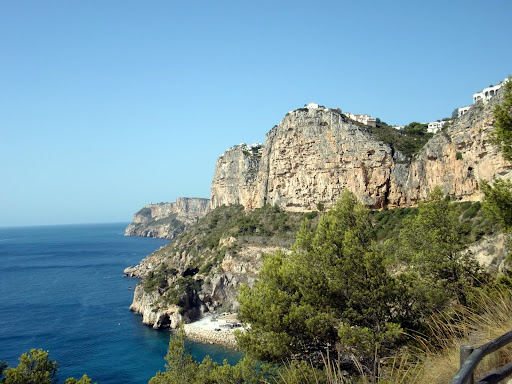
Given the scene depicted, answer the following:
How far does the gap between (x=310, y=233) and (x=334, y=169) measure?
3632 cm

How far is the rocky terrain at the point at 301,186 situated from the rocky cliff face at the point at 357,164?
97 millimetres

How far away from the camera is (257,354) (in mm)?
10648

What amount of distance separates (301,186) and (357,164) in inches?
346

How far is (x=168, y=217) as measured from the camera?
161000 mm

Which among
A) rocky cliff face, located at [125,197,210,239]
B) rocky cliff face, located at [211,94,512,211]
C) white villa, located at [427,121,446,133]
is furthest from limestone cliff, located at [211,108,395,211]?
rocky cliff face, located at [125,197,210,239]

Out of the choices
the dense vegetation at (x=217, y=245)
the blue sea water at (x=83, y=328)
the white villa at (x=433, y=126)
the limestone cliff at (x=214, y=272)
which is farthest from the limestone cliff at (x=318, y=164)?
the blue sea water at (x=83, y=328)

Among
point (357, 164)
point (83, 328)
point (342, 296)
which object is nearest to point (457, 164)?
point (357, 164)

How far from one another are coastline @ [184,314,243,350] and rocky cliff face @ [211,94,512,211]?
18.0 m

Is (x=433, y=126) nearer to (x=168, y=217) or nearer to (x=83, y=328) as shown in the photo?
(x=83, y=328)

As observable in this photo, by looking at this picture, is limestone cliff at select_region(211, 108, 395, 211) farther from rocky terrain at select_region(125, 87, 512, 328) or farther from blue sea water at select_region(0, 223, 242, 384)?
blue sea water at select_region(0, 223, 242, 384)

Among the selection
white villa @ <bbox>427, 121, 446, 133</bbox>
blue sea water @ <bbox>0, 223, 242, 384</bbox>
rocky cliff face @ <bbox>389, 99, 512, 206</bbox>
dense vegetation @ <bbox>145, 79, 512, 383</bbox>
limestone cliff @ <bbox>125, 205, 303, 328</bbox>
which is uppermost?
white villa @ <bbox>427, 121, 446, 133</bbox>

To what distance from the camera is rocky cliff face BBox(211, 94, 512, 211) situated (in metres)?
33.5

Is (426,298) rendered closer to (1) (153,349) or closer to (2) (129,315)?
(1) (153,349)

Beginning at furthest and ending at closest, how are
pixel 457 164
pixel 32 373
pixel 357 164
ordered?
pixel 357 164 → pixel 457 164 → pixel 32 373
